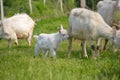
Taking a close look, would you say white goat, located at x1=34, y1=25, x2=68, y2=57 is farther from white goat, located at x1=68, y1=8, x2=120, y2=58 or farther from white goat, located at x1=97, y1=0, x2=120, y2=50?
white goat, located at x1=97, y1=0, x2=120, y2=50

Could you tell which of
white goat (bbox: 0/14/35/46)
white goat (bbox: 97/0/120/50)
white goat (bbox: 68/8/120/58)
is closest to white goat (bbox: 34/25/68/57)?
white goat (bbox: 68/8/120/58)

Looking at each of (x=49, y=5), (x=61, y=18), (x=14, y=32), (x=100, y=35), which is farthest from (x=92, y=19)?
(x=49, y=5)

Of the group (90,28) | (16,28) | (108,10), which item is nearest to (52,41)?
(90,28)

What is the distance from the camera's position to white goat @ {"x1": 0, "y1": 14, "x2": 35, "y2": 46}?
20.0m

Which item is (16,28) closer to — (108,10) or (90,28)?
(108,10)

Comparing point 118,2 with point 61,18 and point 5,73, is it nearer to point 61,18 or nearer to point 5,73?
point 5,73

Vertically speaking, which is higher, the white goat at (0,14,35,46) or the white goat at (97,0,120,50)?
the white goat at (97,0,120,50)

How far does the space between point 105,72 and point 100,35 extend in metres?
4.77

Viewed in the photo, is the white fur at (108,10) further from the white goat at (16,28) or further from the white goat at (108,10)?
the white goat at (16,28)

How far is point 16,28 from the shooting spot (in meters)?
20.4

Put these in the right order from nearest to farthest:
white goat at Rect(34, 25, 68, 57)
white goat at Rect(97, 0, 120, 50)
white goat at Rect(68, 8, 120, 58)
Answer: white goat at Rect(34, 25, 68, 57) → white goat at Rect(68, 8, 120, 58) → white goat at Rect(97, 0, 120, 50)

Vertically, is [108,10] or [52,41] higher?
[108,10]

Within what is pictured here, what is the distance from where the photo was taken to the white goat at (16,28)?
20.0 metres

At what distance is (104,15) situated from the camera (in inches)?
672
